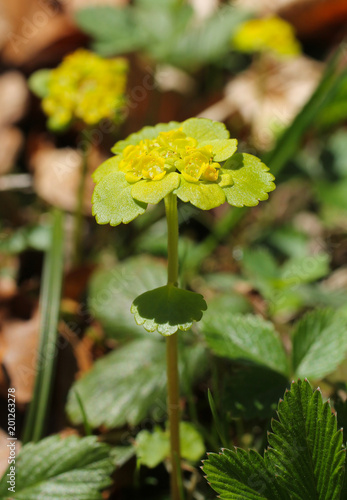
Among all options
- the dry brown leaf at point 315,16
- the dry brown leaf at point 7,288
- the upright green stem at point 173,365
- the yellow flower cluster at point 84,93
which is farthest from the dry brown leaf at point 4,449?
the dry brown leaf at point 315,16

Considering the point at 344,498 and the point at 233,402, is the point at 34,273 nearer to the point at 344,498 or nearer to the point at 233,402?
the point at 233,402

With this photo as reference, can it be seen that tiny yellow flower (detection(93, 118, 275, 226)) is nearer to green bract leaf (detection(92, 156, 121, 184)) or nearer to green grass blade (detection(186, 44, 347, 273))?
green bract leaf (detection(92, 156, 121, 184))

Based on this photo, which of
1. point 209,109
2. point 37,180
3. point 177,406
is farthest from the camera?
point 209,109

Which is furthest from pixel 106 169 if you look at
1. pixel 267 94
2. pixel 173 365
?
pixel 267 94

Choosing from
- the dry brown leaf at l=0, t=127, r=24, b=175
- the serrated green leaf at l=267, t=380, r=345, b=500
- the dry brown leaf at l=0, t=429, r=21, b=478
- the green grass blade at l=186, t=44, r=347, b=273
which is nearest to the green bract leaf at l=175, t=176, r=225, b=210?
the serrated green leaf at l=267, t=380, r=345, b=500

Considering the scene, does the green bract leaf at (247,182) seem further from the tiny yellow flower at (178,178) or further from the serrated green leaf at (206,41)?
the serrated green leaf at (206,41)

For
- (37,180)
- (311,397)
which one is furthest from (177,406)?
(37,180)

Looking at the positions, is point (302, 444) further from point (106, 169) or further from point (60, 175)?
point (60, 175)
